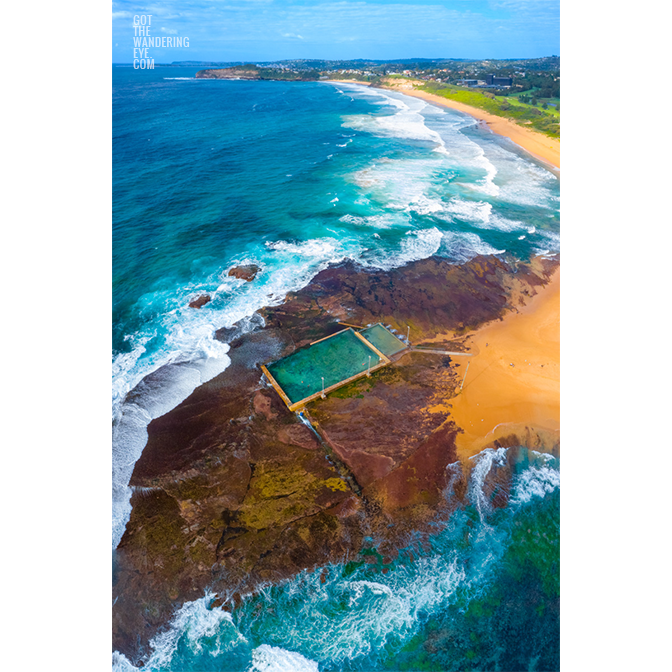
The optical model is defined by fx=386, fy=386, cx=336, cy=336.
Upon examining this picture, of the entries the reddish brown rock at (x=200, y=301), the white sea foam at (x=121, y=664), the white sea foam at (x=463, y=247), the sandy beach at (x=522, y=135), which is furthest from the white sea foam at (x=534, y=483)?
the sandy beach at (x=522, y=135)

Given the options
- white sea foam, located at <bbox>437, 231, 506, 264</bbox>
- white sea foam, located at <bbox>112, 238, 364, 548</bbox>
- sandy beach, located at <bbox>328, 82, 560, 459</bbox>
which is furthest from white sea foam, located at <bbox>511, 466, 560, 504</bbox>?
white sea foam, located at <bbox>437, 231, 506, 264</bbox>

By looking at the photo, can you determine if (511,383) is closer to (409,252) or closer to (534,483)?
(534,483)

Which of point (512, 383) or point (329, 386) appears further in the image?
point (512, 383)

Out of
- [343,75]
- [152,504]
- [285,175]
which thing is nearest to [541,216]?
[285,175]

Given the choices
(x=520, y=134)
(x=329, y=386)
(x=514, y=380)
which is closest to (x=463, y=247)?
(x=514, y=380)

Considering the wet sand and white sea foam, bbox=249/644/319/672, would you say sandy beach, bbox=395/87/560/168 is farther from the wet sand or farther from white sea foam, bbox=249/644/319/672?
white sea foam, bbox=249/644/319/672
